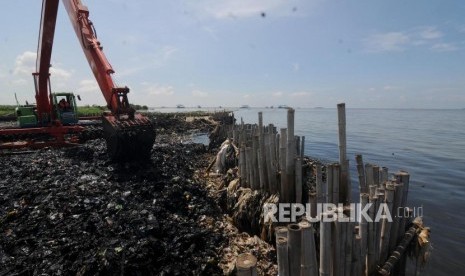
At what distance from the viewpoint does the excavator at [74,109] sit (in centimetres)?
1238

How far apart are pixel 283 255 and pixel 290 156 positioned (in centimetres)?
406

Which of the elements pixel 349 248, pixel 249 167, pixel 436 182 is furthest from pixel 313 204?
pixel 436 182

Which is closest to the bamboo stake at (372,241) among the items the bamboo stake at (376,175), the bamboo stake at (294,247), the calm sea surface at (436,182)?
the bamboo stake at (376,175)

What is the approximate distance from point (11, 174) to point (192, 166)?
763 cm

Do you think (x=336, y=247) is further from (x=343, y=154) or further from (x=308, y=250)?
(x=343, y=154)

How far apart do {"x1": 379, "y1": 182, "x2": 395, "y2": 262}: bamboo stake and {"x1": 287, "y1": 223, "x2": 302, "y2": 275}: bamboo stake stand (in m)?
2.46

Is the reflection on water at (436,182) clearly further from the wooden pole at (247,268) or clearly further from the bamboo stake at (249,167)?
the wooden pole at (247,268)

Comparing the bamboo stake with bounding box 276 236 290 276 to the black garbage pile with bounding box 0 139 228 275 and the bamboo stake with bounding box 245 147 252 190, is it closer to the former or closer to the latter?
the black garbage pile with bounding box 0 139 228 275

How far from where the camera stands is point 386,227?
5.06 m

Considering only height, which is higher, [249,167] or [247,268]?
[247,268]

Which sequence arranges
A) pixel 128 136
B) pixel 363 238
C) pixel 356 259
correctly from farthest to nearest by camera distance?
pixel 128 136, pixel 363 238, pixel 356 259

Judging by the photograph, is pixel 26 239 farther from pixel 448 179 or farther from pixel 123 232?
pixel 448 179

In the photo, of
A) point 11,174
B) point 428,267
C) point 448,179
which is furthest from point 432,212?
point 11,174

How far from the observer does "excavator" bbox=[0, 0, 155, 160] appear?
12.4 metres
